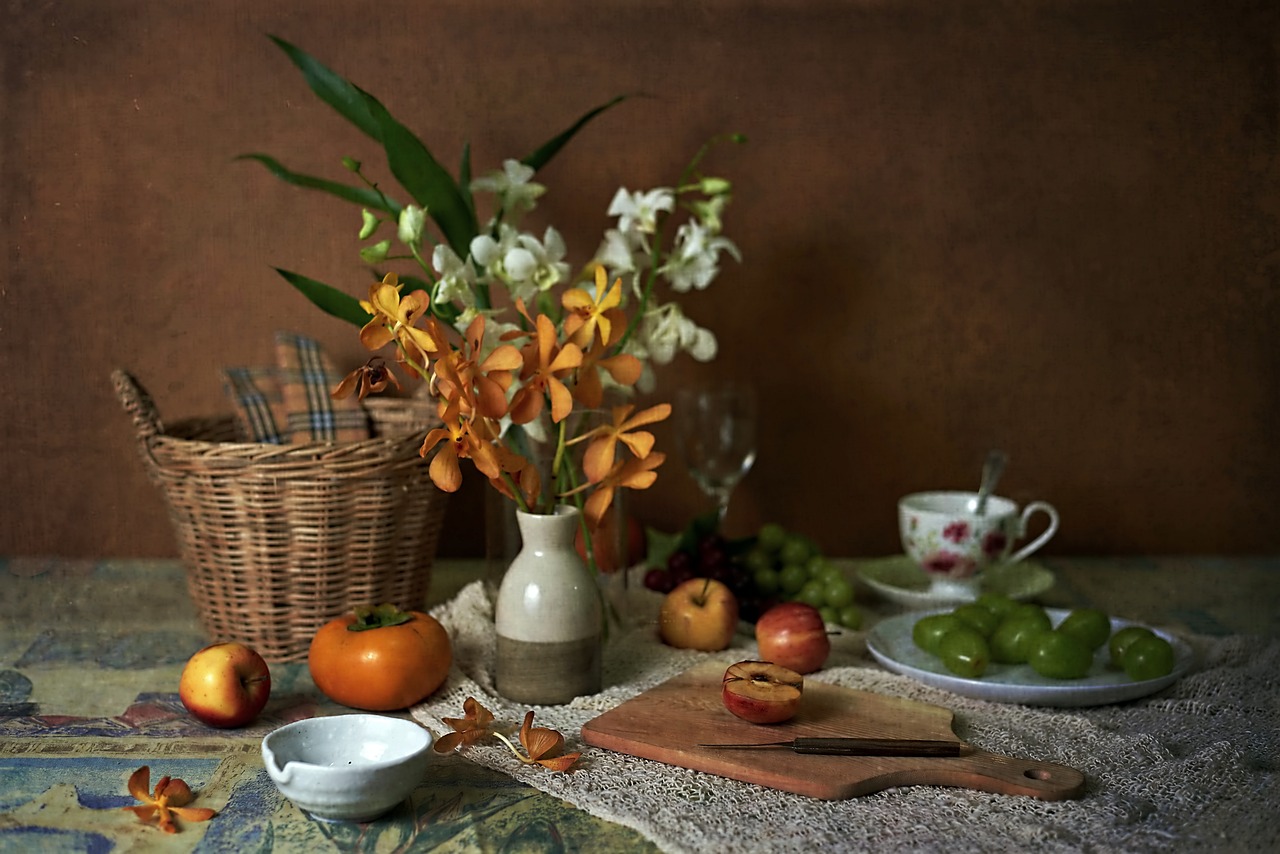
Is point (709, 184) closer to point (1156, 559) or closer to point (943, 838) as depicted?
point (943, 838)

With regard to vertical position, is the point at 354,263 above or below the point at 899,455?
above

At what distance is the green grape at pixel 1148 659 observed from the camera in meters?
1.00

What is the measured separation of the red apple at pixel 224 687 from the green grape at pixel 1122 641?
2.49 ft

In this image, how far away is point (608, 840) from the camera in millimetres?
755

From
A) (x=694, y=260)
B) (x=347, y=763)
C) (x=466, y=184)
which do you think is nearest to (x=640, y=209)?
(x=694, y=260)

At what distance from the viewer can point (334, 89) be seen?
1.12 meters

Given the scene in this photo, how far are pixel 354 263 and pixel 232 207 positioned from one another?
0.52 feet

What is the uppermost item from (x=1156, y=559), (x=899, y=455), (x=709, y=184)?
(x=709, y=184)

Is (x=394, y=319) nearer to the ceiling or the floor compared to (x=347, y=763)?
nearer to the ceiling

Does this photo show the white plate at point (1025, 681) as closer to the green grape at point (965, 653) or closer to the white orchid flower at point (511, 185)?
the green grape at point (965, 653)

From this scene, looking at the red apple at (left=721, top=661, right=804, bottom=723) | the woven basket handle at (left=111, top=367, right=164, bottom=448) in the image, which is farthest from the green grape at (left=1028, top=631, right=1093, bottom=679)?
the woven basket handle at (left=111, top=367, right=164, bottom=448)

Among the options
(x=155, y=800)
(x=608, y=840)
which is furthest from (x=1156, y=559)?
(x=155, y=800)

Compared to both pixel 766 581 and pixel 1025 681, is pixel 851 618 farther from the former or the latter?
pixel 1025 681

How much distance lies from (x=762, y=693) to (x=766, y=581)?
353 mm
